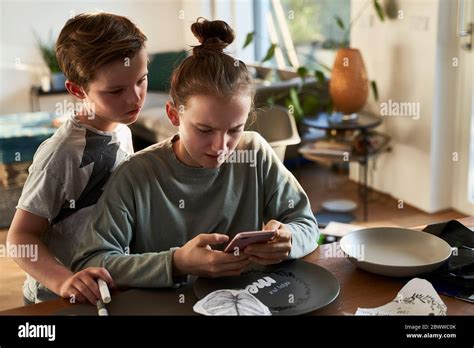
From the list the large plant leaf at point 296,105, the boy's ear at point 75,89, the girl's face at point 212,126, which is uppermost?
the boy's ear at point 75,89

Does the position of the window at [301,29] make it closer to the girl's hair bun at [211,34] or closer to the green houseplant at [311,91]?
the green houseplant at [311,91]

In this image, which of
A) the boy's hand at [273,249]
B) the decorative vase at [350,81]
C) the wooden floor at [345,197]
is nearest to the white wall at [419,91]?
the wooden floor at [345,197]

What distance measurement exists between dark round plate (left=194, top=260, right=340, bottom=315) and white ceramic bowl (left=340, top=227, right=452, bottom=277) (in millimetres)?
84

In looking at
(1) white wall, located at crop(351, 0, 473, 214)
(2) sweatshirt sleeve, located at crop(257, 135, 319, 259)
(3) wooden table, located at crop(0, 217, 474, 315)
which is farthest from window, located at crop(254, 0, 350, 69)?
(3) wooden table, located at crop(0, 217, 474, 315)

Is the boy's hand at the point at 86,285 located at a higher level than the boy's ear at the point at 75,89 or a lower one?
lower

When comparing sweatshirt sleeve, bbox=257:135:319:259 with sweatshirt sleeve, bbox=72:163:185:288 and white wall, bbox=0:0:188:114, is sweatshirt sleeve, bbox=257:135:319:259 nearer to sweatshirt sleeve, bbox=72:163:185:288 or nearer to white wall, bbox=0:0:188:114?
sweatshirt sleeve, bbox=72:163:185:288

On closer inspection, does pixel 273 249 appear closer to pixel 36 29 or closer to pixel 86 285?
pixel 86 285

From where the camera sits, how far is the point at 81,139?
118 cm

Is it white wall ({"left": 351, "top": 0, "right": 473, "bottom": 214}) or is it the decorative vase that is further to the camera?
the decorative vase

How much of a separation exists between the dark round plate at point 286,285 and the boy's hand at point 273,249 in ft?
0.10

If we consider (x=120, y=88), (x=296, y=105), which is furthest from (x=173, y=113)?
(x=296, y=105)

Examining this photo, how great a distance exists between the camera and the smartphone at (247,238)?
901 mm

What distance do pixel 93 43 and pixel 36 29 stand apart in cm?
464

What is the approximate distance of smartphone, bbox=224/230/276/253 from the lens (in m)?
0.90
